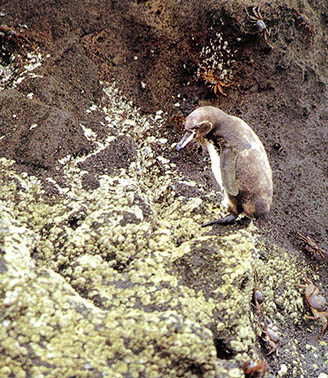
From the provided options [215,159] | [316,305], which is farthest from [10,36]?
[316,305]

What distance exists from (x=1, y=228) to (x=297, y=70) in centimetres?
313

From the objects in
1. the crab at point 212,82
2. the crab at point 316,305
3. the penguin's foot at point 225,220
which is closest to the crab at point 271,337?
the crab at point 316,305

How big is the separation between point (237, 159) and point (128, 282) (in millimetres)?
943

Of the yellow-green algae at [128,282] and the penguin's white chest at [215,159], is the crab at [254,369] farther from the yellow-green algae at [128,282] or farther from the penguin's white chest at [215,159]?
the penguin's white chest at [215,159]

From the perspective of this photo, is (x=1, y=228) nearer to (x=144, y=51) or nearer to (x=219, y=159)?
(x=219, y=159)

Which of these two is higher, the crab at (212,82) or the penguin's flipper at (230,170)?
the crab at (212,82)

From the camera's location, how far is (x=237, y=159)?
7.71ft

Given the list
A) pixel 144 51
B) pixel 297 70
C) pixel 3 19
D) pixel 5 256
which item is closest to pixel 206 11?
pixel 144 51

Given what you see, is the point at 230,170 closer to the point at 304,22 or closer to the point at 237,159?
the point at 237,159

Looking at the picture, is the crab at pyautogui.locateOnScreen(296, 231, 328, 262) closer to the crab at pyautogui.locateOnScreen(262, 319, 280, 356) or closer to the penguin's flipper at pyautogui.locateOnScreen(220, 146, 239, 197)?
the crab at pyautogui.locateOnScreen(262, 319, 280, 356)

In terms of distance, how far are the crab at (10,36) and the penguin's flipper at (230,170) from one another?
2.24m

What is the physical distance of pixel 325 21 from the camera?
4.40m

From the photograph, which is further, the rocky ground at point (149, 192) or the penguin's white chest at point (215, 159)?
the penguin's white chest at point (215, 159)

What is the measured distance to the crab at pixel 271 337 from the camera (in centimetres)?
270
